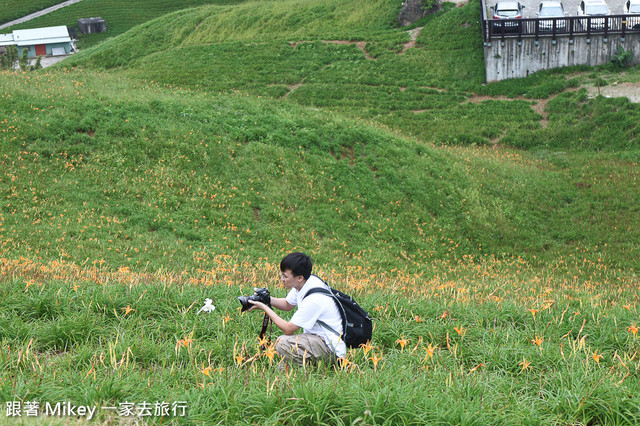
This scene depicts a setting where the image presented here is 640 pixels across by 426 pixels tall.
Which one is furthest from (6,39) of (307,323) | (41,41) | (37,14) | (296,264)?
(307,323)

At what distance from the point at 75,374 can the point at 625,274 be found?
1476 centimetres

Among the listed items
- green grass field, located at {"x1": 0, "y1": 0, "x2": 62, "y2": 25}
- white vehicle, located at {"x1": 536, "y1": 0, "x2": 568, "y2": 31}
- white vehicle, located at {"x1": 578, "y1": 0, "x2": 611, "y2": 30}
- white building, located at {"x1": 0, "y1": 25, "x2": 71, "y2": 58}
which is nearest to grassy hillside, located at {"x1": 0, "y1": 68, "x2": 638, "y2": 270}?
white vehicle, located at {"x1": 536, "y1": 0, "x2": 568, "y2": 31}

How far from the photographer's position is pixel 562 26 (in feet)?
104

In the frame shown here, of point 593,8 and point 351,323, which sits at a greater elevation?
point 593,8

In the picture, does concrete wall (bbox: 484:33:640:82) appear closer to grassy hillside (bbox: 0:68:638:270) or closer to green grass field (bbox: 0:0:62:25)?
grassy hillside (bbox: 0:68:638:270)

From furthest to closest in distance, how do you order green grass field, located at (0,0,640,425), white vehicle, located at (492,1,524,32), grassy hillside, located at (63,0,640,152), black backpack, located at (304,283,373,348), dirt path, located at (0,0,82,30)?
dirt path, located at (0,0,82,30) → white vehicle, located at (492,1,524,32) → grassy hillside, located at (63,0,640,152) → black backpack, located at (304,283,373,348) → green grass field, located at (0,0,640,425)

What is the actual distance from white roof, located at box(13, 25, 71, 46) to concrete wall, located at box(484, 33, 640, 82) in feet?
188

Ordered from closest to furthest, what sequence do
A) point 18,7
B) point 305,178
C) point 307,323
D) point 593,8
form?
1. point 307,323
2. point 305,178
3. point 593,8
4. point 18,7

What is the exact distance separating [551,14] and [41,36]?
60654 millimetres

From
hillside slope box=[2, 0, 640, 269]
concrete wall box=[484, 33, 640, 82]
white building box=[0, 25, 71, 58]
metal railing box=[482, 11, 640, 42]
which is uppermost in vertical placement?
A: white building box=[0, 25, 71, 58]

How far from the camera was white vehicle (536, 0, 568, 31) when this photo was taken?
3159cm

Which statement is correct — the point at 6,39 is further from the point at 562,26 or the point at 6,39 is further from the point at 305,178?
the point at 305,178

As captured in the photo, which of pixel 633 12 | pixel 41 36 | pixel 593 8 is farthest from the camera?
pixel 41 36

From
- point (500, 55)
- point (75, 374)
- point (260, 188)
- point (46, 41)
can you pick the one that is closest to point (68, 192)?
point (260, 188)
